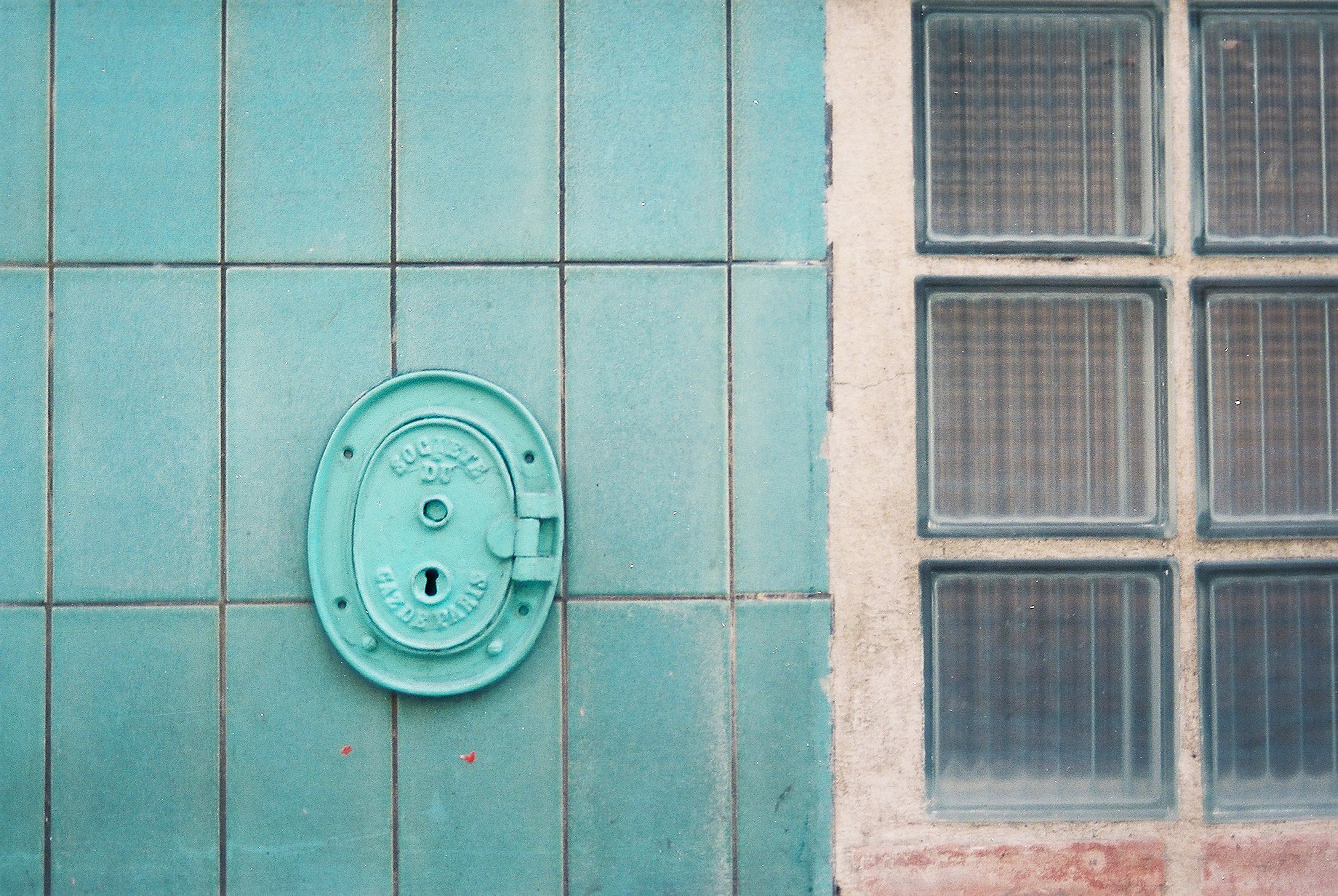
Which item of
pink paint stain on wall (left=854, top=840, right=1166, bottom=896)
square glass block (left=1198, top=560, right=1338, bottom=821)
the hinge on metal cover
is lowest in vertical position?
pink paint stain on wall (left=854, top=840, right=1166, bottom=896)

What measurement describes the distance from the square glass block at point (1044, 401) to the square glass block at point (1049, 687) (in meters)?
0.16

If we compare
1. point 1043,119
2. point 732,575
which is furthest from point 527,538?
point 1043,119

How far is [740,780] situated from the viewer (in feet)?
7.29

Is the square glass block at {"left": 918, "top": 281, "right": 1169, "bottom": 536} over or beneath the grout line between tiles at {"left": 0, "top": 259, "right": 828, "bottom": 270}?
beneath

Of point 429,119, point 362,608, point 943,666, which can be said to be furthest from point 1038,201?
point 362,608

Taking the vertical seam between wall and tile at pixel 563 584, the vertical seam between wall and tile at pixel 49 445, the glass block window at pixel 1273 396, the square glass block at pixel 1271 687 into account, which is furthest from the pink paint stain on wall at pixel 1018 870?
the vertical seam between wall and tile at pixel 49 445

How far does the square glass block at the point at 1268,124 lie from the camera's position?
2.27 metres

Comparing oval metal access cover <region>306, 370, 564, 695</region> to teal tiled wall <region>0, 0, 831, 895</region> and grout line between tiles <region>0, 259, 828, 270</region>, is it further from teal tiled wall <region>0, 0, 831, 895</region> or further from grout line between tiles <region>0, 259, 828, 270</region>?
grout line between tiles <region>0, 259, 828, 270</region>

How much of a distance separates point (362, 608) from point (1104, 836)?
5.34ft

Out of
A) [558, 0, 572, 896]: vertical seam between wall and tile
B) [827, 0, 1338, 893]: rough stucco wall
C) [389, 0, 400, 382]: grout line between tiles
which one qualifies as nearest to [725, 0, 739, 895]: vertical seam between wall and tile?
[827, 0, 1338, 893]: rough stucco wall

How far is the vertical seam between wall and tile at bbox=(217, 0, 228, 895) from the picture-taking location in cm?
220

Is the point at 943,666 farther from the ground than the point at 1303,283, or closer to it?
closer to it

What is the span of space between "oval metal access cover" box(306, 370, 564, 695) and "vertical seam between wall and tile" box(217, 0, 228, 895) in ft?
0.69

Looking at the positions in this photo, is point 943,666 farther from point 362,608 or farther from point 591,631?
point 362,608
